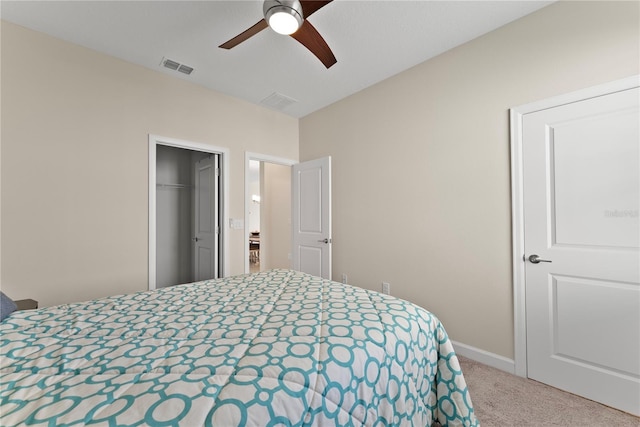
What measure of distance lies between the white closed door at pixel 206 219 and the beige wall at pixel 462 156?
1719 mm

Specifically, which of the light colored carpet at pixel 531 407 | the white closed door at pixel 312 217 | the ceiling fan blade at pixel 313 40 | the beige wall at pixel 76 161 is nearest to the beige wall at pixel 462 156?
the light colored carpet at pixel 531 407

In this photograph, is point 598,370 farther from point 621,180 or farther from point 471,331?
point 621,180

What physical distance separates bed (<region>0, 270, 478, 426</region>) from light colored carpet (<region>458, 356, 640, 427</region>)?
59cm

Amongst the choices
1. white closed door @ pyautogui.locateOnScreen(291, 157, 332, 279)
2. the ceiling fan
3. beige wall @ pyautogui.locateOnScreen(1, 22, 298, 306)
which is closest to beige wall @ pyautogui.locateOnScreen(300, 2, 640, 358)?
white closed door @ pyautogui.locateOnScreen(291, 157, 332, 279)

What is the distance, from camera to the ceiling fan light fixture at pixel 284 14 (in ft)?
5.11

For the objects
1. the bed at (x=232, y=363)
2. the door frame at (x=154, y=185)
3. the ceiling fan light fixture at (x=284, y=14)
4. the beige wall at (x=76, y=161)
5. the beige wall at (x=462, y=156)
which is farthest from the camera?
the door frame at (x=154, y=185)

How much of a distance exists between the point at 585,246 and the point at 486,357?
→ 1.15 meters

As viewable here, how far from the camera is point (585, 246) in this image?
1823mm

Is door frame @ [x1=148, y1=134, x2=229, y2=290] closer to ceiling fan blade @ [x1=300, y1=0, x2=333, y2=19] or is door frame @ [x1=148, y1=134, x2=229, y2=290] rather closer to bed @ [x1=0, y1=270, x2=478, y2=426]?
bed @ [x1=0, y1=270, x2=478, y2=426]

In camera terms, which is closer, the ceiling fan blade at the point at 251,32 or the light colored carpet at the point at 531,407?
the light colored carpet at the point at 531,407

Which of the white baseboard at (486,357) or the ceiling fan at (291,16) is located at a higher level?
the ceiling fan at (291,16)

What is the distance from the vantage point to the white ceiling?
77.1 inches

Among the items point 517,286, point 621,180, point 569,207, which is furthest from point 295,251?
point 621,180

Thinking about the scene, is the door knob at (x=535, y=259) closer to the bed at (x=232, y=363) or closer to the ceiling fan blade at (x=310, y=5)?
the bed at (x=232, y=363)
